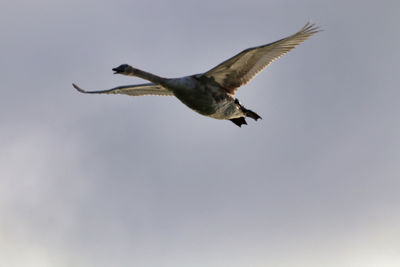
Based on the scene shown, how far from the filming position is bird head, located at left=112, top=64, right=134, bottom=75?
20.7 m

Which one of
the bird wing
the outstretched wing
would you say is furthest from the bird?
the outstretched wing

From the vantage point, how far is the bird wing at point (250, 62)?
20.8 m

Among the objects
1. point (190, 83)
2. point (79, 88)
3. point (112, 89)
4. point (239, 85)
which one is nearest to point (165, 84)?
point (190, 83)

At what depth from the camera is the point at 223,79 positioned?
21578 mm

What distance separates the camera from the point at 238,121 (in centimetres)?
2322

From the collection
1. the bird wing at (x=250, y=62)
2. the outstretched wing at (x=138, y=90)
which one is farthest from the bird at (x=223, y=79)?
the outstretched wing at (x=138, y=90)

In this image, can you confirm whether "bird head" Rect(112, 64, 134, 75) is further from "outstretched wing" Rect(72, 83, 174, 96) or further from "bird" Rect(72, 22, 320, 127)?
"outstretched wing" Rect(72, 83, 174, 96)

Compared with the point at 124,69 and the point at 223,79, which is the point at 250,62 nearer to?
the point at 223,79

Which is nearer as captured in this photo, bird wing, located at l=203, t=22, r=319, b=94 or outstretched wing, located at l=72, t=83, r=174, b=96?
bird wing, located at l=203, t=22, r=319, b=94

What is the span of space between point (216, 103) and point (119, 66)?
361 centimetres

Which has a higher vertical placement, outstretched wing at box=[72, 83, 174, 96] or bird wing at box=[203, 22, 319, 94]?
outstretched wing at box=[72, 83, 174, 96]

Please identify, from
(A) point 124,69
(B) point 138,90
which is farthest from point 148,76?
(B) point 138,90

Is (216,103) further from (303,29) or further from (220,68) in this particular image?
(303,29)

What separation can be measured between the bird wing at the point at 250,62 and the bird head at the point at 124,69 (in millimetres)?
2565
